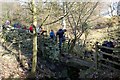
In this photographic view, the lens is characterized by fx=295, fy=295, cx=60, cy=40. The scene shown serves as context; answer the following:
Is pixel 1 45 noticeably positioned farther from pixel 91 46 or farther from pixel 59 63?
pixel 91 46

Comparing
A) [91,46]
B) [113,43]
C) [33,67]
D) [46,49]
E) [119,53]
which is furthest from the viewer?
[91,46]

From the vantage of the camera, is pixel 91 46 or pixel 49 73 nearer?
pixel 49 73

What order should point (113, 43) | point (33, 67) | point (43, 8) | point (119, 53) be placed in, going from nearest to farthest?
point (119, 53) < point (113, 43) < point (43, 8) < point (33, 67)

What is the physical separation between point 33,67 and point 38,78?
26.8 inches

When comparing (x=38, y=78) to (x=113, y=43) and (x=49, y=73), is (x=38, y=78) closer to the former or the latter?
(x=49, y=73)

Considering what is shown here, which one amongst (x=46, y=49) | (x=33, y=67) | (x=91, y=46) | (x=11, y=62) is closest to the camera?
(x=33, y=67)

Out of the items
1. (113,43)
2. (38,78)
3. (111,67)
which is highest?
(113,43)

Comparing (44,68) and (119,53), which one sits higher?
(119,53)

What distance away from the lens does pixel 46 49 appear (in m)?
17.8

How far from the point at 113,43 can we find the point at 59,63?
13.9ft

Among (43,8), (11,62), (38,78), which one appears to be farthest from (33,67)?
(43,8)

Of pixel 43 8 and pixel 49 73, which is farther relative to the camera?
pixel 49 73

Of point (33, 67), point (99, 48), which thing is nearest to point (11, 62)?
point (33, 67)

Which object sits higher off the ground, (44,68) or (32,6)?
(32,6)
